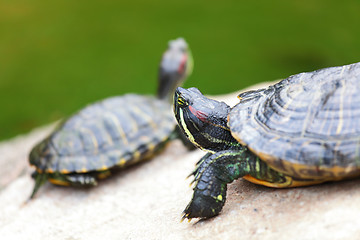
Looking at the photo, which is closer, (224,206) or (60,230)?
(224,206)

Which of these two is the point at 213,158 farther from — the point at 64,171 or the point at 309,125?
the point at 64,171

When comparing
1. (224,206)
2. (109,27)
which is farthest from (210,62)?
(224,206)

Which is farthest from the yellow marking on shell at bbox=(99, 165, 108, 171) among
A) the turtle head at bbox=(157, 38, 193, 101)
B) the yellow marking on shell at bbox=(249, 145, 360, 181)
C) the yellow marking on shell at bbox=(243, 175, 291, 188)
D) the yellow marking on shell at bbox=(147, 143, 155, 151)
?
the yellow marking on shell at bbox=(249, 145, 360, 181)

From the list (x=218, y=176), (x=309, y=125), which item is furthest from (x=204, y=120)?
(x=309, y=125)

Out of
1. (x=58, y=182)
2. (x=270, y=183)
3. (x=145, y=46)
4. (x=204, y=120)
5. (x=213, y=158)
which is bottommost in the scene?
(x=58, y=182)

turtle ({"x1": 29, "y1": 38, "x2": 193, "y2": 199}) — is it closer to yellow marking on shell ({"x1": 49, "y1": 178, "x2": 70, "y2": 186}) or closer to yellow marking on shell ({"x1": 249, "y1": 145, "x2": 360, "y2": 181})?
yellow marking on shell ({"x1": 49, "y1": 178, "x2": 70, "y2": 186})

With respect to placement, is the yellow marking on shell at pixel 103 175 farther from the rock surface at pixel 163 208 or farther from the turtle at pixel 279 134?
the turtle at pixel 279 134

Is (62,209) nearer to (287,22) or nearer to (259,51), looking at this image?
(259,51)
